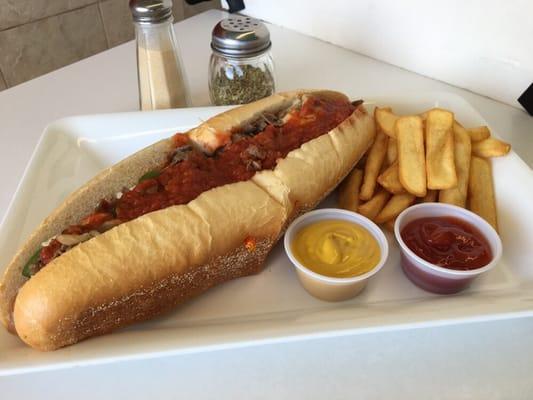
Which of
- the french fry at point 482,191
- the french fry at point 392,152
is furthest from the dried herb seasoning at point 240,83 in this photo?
the french fry at point 482,191

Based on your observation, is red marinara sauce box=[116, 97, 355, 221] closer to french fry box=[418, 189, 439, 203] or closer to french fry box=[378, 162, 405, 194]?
french fry box=[378, 162, 405, 194]

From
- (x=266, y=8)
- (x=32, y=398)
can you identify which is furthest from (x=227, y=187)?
(x=266, y=8)

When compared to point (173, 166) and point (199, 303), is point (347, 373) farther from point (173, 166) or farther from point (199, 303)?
point (173, 166)

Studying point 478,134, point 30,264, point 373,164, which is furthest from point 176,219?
point 478,134

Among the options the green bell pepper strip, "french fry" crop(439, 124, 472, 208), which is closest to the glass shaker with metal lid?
"french fry" crop(439, 124, 472, 208)

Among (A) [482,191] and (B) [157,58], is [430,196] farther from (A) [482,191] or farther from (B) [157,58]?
(B) [157,58]

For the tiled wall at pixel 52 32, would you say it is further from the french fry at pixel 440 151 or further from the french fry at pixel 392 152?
the french fry at pixel 440 151
